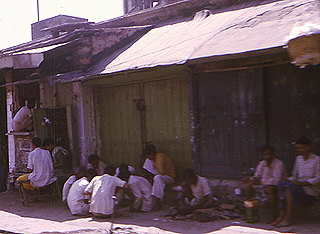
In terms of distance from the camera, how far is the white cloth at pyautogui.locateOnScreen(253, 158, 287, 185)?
6.13m

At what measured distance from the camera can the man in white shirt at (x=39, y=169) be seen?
28.3 ft

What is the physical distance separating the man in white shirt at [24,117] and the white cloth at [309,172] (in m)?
6.59

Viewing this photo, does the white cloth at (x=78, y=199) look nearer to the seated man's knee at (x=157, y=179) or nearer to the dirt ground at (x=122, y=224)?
the dirt ground at (x=122, y=224)

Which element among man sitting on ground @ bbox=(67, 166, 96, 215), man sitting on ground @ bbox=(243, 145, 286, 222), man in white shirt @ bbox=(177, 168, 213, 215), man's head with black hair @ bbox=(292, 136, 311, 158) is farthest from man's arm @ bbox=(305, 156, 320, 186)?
man sitting on ground @ bbox=(67, 166, 96, 215)

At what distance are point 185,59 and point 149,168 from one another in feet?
7.47

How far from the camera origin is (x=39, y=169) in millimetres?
8609

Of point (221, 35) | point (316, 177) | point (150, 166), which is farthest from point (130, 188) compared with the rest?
point (316, 177)

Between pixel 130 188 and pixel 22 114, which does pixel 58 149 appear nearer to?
pixel 22 114

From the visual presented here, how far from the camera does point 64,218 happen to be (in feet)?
24.0

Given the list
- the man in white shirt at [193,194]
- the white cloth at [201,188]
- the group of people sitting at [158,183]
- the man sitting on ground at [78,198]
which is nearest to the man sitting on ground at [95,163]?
the group of people sitting at [158,183]

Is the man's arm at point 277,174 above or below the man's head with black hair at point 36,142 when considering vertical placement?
below

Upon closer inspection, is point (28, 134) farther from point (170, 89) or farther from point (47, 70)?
point (170, 89)

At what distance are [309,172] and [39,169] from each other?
517 cm

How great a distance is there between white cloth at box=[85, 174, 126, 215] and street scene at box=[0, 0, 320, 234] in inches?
0.7
